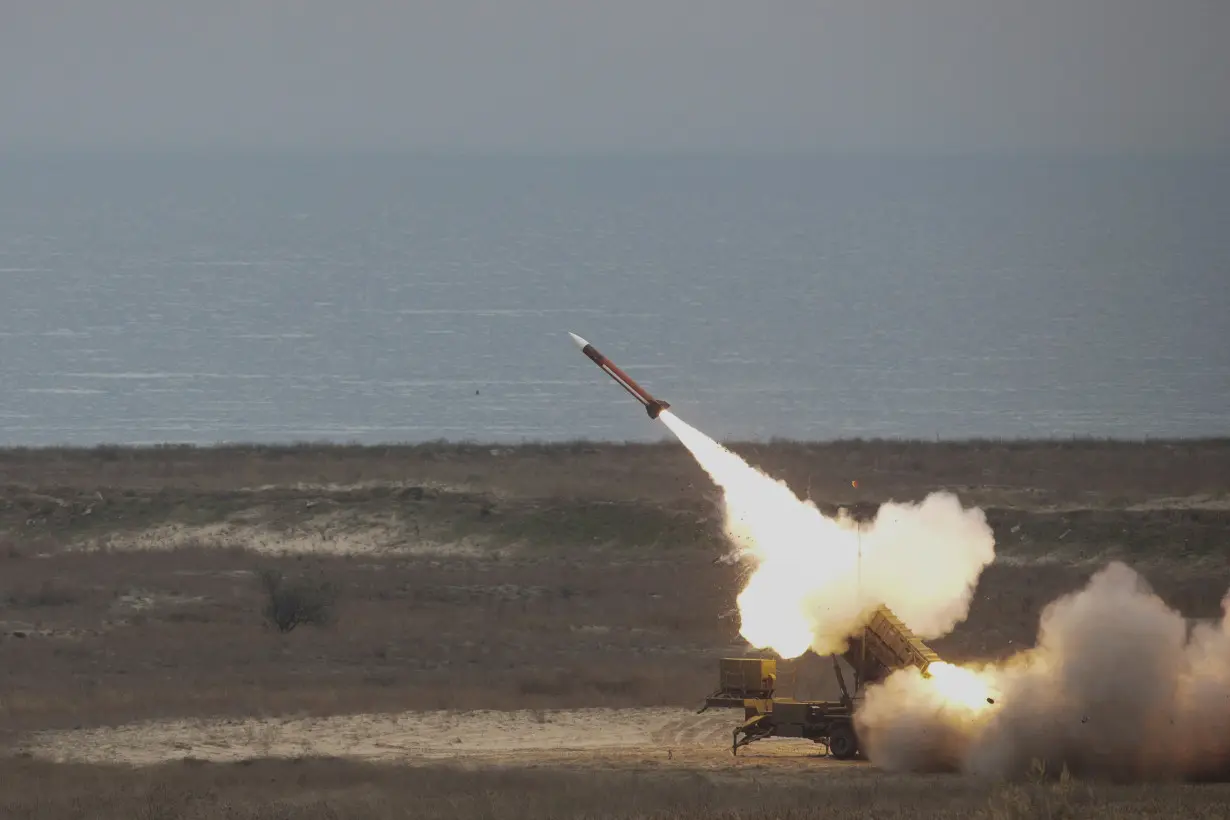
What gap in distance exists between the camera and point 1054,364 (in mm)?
122375

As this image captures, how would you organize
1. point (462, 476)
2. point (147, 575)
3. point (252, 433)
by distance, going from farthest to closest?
1. point (252, 433)
2. point (462, 476)
3. point (147, 575)

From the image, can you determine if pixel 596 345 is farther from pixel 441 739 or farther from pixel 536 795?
pixel 536 795

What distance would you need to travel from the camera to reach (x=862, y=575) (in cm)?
3070

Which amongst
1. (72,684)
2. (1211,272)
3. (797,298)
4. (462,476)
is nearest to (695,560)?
(462,476)

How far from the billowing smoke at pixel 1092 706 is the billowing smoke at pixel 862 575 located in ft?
5.86

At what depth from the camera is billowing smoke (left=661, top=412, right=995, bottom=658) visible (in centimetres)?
3062

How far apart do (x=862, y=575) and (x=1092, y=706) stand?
445cm

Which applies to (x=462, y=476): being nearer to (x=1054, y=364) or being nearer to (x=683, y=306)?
(x=1054, y=364)

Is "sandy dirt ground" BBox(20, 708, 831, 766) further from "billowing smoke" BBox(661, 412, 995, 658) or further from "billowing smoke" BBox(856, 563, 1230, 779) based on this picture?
"billowing smoke" BBox(856, 563, 1230, 779)

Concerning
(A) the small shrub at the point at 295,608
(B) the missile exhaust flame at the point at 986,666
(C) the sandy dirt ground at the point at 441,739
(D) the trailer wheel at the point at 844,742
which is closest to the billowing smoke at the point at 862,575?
(B) the missile exhaust flame at the point at 986,666

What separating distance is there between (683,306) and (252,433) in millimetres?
69837

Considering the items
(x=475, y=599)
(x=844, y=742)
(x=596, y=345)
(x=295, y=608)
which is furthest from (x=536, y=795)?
(x=596, y=345)

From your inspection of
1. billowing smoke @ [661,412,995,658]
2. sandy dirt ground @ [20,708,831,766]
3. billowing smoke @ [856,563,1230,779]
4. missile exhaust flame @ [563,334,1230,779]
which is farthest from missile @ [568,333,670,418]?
billowing smoke @ [856,563,1230,779]

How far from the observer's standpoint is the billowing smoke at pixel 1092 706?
2705 cm
